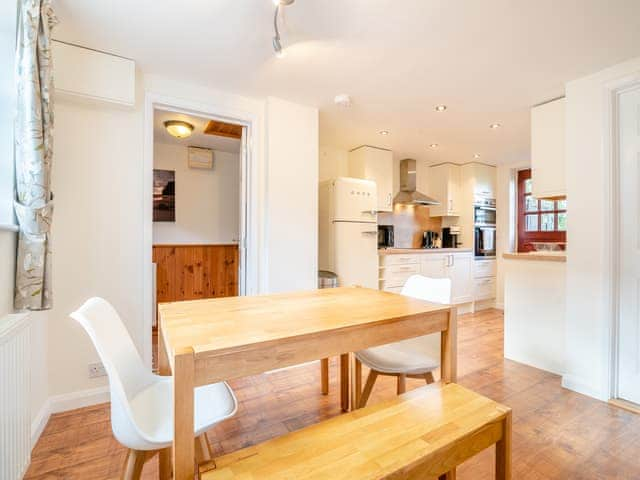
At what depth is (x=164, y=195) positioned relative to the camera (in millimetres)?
3965

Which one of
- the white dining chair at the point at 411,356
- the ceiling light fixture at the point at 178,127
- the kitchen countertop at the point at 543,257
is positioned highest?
the ceiling light fixture at the point at 178,127

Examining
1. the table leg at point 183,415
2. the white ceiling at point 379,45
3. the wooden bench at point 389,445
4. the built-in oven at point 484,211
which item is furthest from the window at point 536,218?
the table leg at point 183,415

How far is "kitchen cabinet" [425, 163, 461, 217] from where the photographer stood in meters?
4.77

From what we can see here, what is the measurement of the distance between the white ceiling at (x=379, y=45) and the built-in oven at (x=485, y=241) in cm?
233

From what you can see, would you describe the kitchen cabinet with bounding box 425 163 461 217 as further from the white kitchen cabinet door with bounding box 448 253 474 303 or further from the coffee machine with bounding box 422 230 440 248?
the white kitchen cabinet door with bounding box 448 253 474 303

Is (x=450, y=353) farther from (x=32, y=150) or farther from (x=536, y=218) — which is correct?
(x=536, y=218)

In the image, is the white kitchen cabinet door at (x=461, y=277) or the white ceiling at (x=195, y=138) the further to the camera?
the white kitchen cabinet door at (x=461, y=277)

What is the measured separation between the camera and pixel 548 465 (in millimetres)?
1499

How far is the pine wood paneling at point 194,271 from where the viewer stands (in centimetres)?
390

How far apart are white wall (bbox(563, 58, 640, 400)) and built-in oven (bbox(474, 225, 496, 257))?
2.46 m

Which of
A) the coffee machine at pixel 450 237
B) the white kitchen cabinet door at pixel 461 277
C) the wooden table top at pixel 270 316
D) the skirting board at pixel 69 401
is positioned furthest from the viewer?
the coffee machine at pixel 450 237

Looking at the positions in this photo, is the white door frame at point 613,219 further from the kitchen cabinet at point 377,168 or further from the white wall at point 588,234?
the kitchen cabinet at point 377,168

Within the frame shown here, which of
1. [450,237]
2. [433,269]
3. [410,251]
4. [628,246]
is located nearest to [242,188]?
[410,251]

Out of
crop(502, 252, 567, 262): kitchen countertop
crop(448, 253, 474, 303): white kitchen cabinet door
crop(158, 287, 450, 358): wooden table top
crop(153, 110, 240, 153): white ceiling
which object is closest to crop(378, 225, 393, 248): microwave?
crop(448, 253, 474, 303): white kitchen cabinet door
